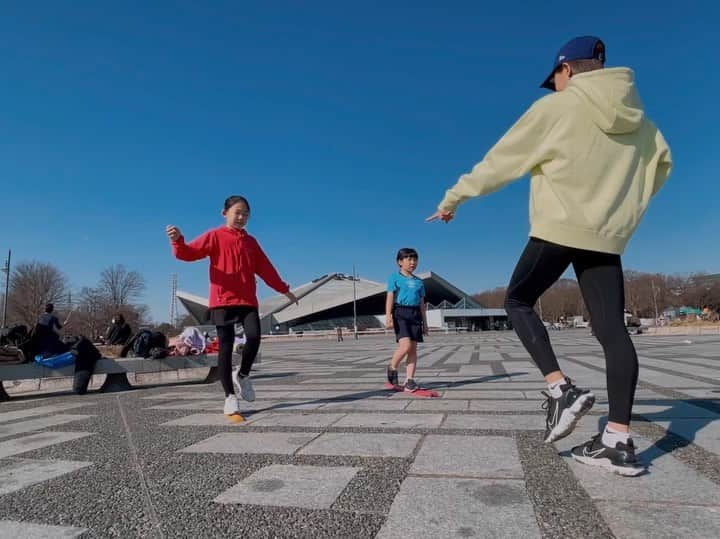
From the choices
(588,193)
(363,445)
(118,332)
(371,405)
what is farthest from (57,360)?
(588,193)

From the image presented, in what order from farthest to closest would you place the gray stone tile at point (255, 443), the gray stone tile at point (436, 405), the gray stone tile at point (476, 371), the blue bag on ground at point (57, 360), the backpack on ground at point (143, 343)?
the gray stone tile at point (476, 371)
the backpack on ground at point (143, 343)
the blue bag on ground at point (57, 360)
the gray stone tile at point (436, 405)
the gray stone tile at point (255, 443)

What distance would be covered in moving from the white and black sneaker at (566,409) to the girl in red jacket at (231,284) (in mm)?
2417

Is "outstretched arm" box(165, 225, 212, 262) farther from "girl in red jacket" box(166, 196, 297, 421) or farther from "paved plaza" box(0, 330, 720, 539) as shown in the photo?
"paved plaza" box(0, 330, 720, 539)

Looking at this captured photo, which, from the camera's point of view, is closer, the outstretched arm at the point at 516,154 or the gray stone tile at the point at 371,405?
the outstretched arm at the point at 516,154

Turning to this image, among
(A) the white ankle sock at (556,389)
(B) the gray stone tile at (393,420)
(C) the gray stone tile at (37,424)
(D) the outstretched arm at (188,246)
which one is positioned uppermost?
(D) the outstretched arm at (188,246)

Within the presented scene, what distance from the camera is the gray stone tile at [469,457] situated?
1.91 metres

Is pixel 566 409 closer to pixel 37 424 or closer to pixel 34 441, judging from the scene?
pixel 34 441

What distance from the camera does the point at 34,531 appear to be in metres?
1.46

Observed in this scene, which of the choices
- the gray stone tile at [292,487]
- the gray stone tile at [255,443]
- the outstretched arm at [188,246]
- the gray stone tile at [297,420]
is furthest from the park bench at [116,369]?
the gray stone tile at [292,487]

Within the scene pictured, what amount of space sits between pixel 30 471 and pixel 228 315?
1809 mm

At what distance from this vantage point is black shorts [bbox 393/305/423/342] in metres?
4.86

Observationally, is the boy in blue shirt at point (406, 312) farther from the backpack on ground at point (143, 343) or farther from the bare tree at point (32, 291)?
the bare tree at point (32, 291)

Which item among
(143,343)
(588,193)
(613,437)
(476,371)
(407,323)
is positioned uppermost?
(588,193)

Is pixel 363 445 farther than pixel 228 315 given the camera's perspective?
No
